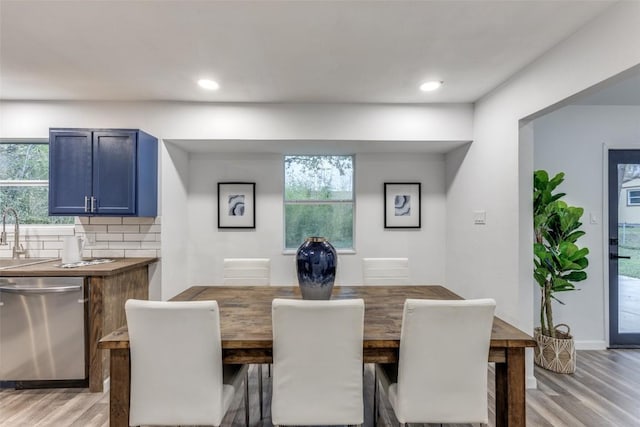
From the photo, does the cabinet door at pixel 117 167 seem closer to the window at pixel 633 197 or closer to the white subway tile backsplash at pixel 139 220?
the white subway tile backsplash at pixel 139 220

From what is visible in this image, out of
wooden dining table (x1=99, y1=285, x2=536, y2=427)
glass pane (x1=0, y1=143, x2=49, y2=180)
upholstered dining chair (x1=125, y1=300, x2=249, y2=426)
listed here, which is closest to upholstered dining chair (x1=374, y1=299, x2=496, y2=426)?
wooden dining table (x1=99, y1=285, x2=536, y2=427)

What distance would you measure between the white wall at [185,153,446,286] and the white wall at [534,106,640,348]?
1.08 meters

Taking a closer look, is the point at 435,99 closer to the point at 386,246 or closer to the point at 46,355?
the point at 386,246

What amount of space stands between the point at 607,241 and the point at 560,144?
107cm

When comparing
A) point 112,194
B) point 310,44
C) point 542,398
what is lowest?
point 542,398

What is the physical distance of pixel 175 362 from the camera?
148cm

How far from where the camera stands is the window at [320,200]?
3871 mm

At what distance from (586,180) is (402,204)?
1.79 meters

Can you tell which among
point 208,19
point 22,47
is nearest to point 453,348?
point 208,19

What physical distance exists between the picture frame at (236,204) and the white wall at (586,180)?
119 inches

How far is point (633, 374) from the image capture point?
8.99ft

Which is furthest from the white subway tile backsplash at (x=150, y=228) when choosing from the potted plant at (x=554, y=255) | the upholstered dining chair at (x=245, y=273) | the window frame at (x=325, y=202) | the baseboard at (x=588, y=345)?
the baseboard at (x=588, y=345)

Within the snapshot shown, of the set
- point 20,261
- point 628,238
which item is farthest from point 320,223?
point 628,238

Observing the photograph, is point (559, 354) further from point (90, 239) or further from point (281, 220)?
point (90, 239)
